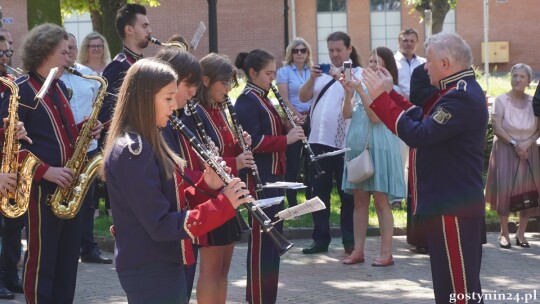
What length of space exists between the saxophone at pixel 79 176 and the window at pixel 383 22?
31.1 metres

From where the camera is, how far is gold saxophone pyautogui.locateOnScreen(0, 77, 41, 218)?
589 cm

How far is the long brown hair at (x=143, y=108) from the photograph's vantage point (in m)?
4.09

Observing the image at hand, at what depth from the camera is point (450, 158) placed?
538 centimetres

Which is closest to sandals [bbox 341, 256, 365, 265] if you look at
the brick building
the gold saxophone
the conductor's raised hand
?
the gold saxophone

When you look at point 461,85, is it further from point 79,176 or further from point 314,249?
point 314,249

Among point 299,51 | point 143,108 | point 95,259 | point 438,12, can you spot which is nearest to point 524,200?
point 299,51

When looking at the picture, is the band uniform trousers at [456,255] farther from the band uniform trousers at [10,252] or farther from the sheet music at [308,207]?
the band uniform trousers at [10,252]

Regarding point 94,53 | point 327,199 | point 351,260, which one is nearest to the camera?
point 351,260

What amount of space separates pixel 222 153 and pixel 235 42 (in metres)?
30.7

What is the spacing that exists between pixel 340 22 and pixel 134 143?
33.7m

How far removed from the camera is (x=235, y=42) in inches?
1433

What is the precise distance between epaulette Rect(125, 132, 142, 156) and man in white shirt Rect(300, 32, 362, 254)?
15.3ft

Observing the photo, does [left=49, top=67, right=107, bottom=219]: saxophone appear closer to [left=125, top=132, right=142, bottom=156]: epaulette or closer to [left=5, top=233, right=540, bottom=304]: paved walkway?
[left=5, top=233, right=540, bottom=304]: paved walkway

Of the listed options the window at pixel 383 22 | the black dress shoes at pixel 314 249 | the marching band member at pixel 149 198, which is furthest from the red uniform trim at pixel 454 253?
the window at pixel 383 22
